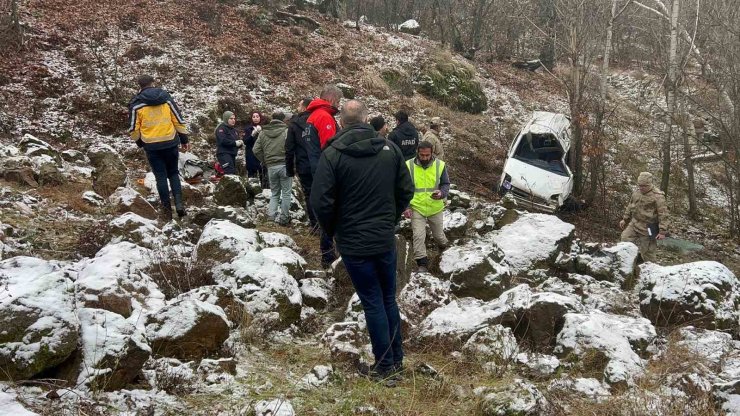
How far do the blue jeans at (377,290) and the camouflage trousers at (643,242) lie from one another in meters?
6.55

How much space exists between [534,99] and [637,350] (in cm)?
1984

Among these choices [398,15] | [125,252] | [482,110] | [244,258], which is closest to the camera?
[125,252]

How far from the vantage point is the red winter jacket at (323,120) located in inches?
225

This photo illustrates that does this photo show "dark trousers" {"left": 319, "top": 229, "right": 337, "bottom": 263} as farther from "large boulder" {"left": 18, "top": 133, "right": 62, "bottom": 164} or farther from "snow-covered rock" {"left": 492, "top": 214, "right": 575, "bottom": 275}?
"large boulder" {"left": 18, "top": 133, "right": 62, "bottom": 164}

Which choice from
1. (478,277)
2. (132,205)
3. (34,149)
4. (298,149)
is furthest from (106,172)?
(478,277)

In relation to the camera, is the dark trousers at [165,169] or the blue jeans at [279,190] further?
the blue jeans at [279,190]

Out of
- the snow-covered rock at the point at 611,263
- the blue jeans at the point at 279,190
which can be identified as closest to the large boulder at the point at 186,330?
the blue jeans at the point at 279,190

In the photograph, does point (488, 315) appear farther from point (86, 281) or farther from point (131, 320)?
point (86, 281)

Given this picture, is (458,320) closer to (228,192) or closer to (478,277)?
(478,277)

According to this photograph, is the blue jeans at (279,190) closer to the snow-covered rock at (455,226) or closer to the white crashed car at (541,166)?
the snow-covered rock at (455,226)

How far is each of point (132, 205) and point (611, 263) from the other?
6.46 m

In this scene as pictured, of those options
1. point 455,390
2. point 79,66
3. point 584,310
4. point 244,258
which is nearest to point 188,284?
point 244,258

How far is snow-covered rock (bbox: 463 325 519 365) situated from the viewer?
418 cm

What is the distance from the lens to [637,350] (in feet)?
15.1
